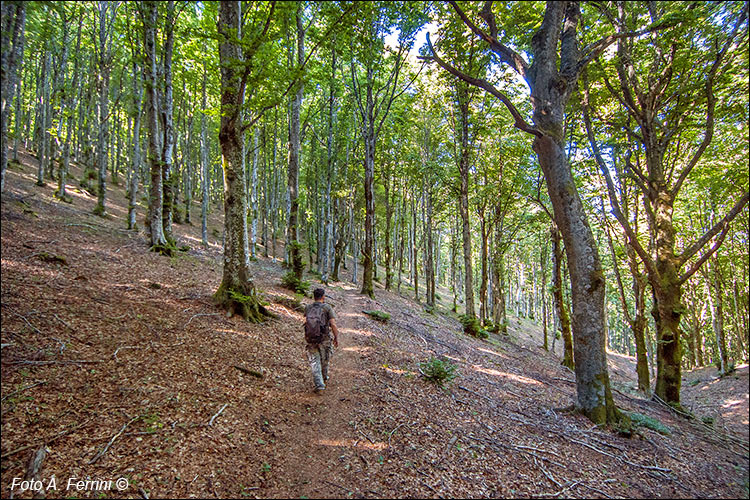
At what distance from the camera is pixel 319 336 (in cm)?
632

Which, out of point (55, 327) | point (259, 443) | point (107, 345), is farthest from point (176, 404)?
point (55, 327)

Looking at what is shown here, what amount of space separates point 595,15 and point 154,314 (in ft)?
43.8

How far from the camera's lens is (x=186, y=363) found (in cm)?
560

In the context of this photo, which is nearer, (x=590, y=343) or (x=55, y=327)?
(x=55, y=327)

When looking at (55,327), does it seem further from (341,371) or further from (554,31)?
(554,31)

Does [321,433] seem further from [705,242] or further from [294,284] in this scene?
[705,242]

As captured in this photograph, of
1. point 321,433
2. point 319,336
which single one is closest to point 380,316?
point 319,336

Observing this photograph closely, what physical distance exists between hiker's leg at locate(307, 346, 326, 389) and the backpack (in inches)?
7.1

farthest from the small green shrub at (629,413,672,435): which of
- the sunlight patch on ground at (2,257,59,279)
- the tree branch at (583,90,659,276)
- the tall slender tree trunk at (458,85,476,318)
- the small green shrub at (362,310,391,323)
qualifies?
the sunlight patch on ground at (2,257,59,279)

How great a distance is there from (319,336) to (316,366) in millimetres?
636

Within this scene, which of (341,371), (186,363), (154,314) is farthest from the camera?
(341,371)

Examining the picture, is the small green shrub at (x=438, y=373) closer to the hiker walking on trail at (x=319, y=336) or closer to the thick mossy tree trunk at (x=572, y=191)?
the hiker walking on trail at (x=319, y=336)

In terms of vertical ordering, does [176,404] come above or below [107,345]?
below

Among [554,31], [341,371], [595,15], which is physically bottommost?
[341,371]
